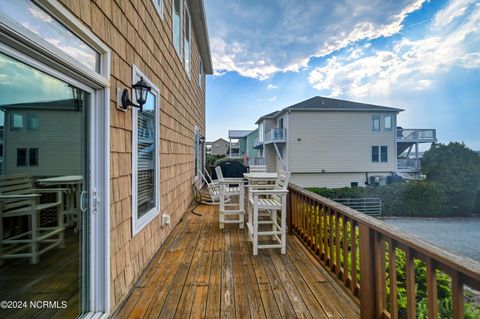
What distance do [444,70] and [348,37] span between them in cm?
529

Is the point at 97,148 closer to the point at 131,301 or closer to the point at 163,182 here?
the point at 131,301

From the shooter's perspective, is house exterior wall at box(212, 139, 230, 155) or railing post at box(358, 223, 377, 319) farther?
house exterior wall at box(212, 139, 230, 155)

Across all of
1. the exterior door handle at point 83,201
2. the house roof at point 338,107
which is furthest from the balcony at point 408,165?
the exterior door handle at point 83,201

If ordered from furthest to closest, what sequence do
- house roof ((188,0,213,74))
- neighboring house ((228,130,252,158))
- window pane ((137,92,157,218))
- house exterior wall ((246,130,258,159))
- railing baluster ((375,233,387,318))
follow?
neighboring house ((228,130,252,158))
house exterior wall ((246,130,258,159))
house roof ((188,0,213,74))
window pane ((137,92,157,218))
railing baluster ((375,233,387,318))

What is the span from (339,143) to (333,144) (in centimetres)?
40

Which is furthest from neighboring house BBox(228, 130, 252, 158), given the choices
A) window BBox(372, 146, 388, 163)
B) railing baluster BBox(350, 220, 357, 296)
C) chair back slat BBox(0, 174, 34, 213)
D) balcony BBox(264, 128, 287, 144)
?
chair back slat BBox(0, 174, 34, 213)

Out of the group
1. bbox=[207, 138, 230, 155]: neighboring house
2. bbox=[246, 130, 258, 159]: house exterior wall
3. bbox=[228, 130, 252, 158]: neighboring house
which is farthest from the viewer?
bbox=[207, 138, 230, 155]: neighboring house

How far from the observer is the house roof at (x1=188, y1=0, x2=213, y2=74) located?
227 inches

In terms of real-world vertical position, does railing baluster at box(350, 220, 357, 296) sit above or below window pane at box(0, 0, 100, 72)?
below

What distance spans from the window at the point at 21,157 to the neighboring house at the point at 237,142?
98.3ft

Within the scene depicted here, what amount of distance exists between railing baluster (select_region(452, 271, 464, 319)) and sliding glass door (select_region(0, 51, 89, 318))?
86.9 inches

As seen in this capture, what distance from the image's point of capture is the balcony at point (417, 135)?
17656 mm

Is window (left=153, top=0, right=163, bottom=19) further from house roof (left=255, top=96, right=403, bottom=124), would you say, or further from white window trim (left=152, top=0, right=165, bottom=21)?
house roof (left=255, top=96, right=403, bottom=124)

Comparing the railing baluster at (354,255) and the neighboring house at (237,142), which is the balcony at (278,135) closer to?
the neighboring house at (237,142)
